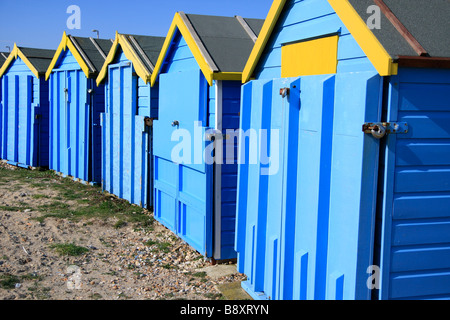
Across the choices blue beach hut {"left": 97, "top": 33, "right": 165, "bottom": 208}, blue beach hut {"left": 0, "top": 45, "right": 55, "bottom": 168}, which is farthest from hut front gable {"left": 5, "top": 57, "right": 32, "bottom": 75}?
blue beach hut {"left": 97, "top": 33, "right": 165, "bottom": 208}

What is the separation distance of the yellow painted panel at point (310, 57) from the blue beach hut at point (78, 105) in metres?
6.74

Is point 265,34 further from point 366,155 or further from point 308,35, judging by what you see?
point 366,155

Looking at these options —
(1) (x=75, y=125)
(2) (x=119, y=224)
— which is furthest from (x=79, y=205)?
(1) (x=75, y=125)

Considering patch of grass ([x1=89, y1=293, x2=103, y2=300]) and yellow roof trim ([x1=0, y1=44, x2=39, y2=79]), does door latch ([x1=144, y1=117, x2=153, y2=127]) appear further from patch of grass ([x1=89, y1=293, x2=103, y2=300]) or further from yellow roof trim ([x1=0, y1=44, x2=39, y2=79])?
yellow roof trim ([x1=0, y1=44, x2=39, y2=79])

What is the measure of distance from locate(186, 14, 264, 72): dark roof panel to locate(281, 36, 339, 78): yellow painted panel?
133 cm

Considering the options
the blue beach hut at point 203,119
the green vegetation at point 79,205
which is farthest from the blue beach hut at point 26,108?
the blue beach hut at point 203,119

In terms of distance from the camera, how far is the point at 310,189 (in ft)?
12.3

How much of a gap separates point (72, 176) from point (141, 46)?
14.1 ft

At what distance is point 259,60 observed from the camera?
194 inches

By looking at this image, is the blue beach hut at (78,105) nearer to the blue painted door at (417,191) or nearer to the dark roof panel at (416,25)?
the dark roof panel at (416,25)

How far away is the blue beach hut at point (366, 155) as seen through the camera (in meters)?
3.09

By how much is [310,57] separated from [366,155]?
1.28 metres

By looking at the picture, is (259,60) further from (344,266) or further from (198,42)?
(344,266)
